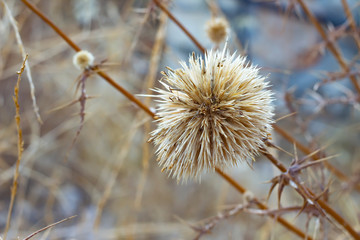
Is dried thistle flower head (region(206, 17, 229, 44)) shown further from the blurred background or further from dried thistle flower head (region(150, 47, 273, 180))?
the blurred background

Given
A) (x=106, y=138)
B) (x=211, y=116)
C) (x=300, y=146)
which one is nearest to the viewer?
(x=211, y=116)

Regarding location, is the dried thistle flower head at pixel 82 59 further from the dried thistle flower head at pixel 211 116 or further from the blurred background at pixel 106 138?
the blurred background at pixel 106 138

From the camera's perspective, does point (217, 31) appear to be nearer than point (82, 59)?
No

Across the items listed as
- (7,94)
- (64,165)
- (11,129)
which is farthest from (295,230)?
(7,94)

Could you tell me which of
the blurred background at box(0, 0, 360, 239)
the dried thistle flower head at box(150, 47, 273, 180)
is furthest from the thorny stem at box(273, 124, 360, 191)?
the blurred background at box(0, 0, 360, 239)

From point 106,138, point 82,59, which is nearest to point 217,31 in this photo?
point 82,59

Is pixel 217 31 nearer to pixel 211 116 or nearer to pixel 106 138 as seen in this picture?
pixel 211 116

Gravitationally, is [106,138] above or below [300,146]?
above

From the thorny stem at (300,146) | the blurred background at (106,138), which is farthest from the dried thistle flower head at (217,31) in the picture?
the blurred background at (106,138)
